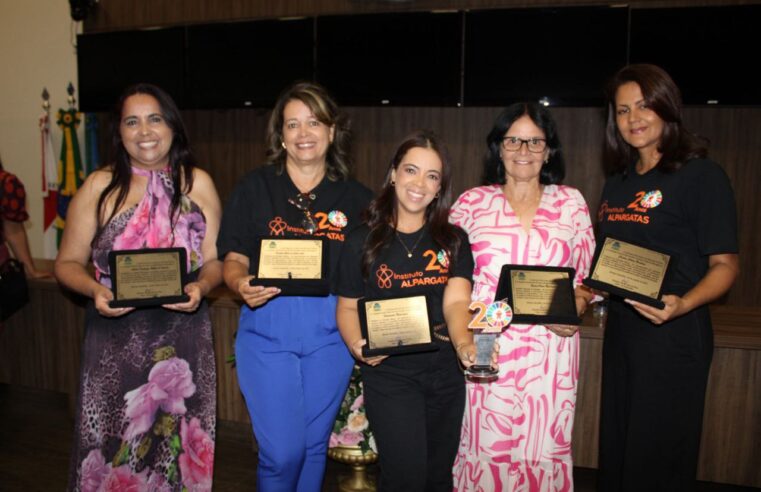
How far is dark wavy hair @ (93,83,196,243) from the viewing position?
232 centimetres

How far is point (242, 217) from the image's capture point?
2.36 metres

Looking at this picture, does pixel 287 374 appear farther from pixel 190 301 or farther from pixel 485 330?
pixel 485 330

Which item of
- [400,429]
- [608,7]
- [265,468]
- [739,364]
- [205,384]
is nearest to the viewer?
[400,429]

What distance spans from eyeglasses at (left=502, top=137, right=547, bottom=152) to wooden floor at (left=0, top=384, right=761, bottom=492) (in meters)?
2.00

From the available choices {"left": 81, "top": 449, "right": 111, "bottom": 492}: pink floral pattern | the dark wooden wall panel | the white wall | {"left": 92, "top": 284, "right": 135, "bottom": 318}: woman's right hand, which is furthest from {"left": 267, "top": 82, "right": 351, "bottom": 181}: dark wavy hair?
the white wall

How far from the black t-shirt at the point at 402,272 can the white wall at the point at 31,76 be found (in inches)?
212

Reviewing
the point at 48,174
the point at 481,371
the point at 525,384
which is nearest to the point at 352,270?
the point at 481,371

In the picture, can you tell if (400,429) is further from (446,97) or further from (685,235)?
(446,97)

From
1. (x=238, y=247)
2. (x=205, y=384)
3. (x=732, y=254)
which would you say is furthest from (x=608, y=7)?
(x=205, y=384)

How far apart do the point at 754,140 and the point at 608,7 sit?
4.91 feet

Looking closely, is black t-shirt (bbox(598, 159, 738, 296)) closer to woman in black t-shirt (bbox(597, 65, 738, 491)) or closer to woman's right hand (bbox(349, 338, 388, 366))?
woman in black t-shirt (bbox(597, 65, 738, 491))

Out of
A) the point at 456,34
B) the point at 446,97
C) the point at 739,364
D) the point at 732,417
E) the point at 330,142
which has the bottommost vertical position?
the point at 732,417

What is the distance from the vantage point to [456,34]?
4758mm

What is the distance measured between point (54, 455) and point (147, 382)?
181 centimetres
